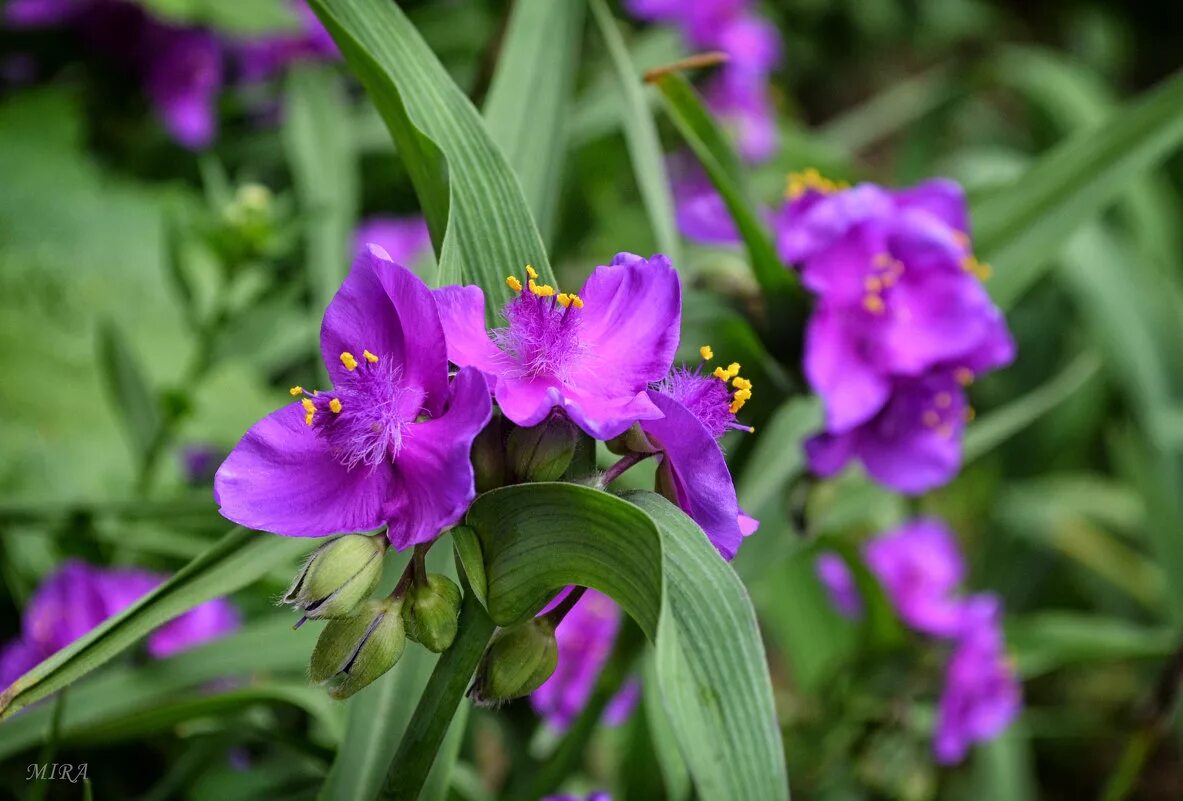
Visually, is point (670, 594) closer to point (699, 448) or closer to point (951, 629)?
point (699, 448)

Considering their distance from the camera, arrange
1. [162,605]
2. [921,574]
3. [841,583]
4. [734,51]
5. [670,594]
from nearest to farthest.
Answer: [670,594]
[162,605]
[921,574]
[841,583]
[734,51]

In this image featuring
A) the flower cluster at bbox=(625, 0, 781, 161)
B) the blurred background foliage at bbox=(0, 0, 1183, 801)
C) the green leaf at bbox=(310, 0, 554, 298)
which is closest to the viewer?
the green leaf at bbox=(310, 0, 554, 298)

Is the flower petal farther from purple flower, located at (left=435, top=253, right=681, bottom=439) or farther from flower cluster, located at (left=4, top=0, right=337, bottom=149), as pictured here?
flower cluster, located at (left=4, top=0, right=337, bottom=149)

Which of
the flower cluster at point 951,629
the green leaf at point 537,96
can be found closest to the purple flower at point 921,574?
the flower cluster at point 951,629

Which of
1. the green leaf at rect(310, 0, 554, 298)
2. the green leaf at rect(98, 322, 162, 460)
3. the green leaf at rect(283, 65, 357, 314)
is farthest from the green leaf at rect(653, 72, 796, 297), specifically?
the green leaf at rect(98, 322, 162, 460)

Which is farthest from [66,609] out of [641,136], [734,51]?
[734,51]

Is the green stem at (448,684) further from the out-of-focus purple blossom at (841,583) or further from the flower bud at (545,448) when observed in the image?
the out-of-focus purple blossom at (841,583)
